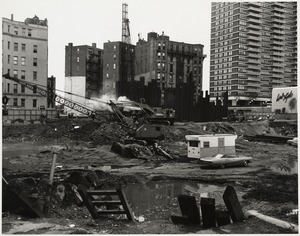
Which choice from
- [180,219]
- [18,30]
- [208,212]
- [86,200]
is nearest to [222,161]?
[180,219]

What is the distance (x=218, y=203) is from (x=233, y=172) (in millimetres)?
4699

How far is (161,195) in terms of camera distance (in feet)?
40.7

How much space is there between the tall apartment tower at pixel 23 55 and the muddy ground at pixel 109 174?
238 cm

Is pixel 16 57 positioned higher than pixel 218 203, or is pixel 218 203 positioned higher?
pixel 16 57

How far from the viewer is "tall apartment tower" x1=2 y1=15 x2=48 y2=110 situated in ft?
39.3

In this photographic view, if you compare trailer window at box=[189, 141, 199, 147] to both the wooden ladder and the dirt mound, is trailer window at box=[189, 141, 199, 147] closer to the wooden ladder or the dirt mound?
the dirt mound

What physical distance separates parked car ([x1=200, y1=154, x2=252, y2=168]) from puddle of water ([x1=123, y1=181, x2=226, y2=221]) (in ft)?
8.58

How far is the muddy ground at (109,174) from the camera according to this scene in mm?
8672


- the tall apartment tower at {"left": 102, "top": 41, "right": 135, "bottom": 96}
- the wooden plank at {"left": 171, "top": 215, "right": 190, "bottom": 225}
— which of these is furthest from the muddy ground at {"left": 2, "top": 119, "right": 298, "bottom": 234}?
the tall apartment tower at {"left": 102, "top": 41, "right": 135, "bottom": 96}

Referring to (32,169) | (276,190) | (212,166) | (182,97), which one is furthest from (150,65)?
(276,190)

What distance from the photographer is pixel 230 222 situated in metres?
8.67

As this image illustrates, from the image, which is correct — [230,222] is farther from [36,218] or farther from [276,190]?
[36,218]

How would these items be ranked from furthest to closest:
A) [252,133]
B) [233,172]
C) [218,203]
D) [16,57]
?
[252,133], [233,172], [16,57], [218,203]

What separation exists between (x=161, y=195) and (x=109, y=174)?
2.75 metres
